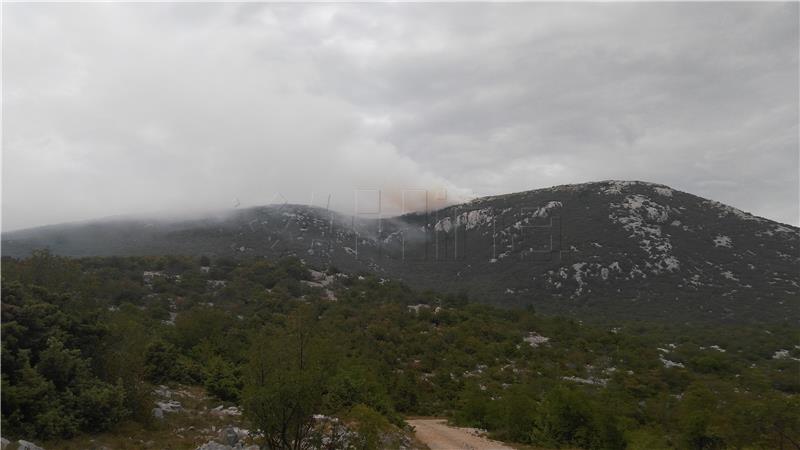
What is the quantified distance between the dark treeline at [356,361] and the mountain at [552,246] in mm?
18568

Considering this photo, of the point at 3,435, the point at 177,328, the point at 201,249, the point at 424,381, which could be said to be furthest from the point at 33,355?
the point at 201,249

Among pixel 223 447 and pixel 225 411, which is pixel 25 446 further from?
pixel 225 411

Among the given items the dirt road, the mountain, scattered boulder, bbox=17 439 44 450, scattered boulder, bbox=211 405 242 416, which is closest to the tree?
scattered boulder, bbox=17 439 44 450

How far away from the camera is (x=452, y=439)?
23.5 metres

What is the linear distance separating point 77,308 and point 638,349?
48.4 m

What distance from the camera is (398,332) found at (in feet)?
170

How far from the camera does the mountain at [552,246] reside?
277 feet

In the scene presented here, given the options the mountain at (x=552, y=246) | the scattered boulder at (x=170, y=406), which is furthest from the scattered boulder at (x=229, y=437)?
the mountain at (x=552, y=246)

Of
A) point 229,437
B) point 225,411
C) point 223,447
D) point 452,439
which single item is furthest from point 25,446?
point 452,439

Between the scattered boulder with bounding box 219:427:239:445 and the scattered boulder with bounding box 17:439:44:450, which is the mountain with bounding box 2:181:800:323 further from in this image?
the scattered boulder with bounding box 17:439:44:450

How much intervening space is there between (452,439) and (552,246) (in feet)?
270

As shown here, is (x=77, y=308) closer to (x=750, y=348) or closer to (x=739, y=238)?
(x=750, y=348)

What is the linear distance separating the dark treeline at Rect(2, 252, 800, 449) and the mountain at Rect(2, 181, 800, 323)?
60.9 ft

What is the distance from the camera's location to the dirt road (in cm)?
2152
